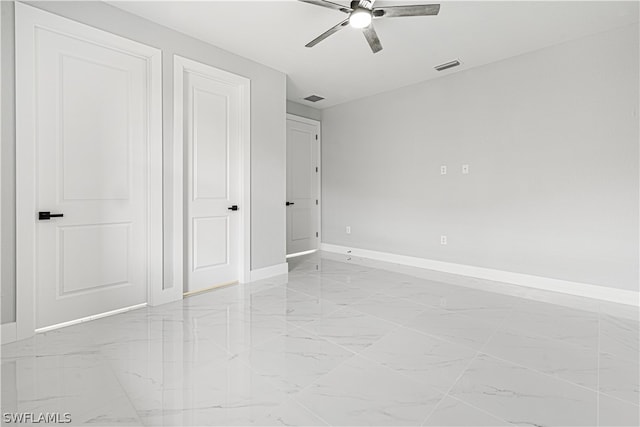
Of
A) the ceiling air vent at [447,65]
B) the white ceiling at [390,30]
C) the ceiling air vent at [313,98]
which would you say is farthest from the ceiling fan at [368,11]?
the ceiling air vent at [313,98]

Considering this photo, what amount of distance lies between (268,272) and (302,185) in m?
2.19

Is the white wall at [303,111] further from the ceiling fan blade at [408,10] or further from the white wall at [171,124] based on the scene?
the ceiling fan blade at [408,10]

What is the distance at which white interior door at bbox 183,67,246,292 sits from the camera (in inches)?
129

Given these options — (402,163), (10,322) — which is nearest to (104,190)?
(10,322)

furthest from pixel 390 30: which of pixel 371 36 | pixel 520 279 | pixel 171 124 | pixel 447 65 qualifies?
pixel 520 279

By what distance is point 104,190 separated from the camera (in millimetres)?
2680

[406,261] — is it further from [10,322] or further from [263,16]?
[10,322]

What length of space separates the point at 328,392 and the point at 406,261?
3413 mm

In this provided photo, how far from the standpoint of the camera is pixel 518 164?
3.70 meters

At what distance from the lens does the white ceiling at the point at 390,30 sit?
8.95 ft

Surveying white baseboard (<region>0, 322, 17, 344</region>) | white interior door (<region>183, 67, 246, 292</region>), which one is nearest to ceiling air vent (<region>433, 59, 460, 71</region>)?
white interior door (<region>183, 67, 246, 292</region>)

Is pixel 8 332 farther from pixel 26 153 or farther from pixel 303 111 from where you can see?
pixel 303 111

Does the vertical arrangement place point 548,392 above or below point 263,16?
below

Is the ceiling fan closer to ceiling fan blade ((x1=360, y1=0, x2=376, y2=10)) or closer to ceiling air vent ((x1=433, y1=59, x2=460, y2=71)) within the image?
ceiling fan blade ((x1=360, y1=0, x2=376, y2=10))
